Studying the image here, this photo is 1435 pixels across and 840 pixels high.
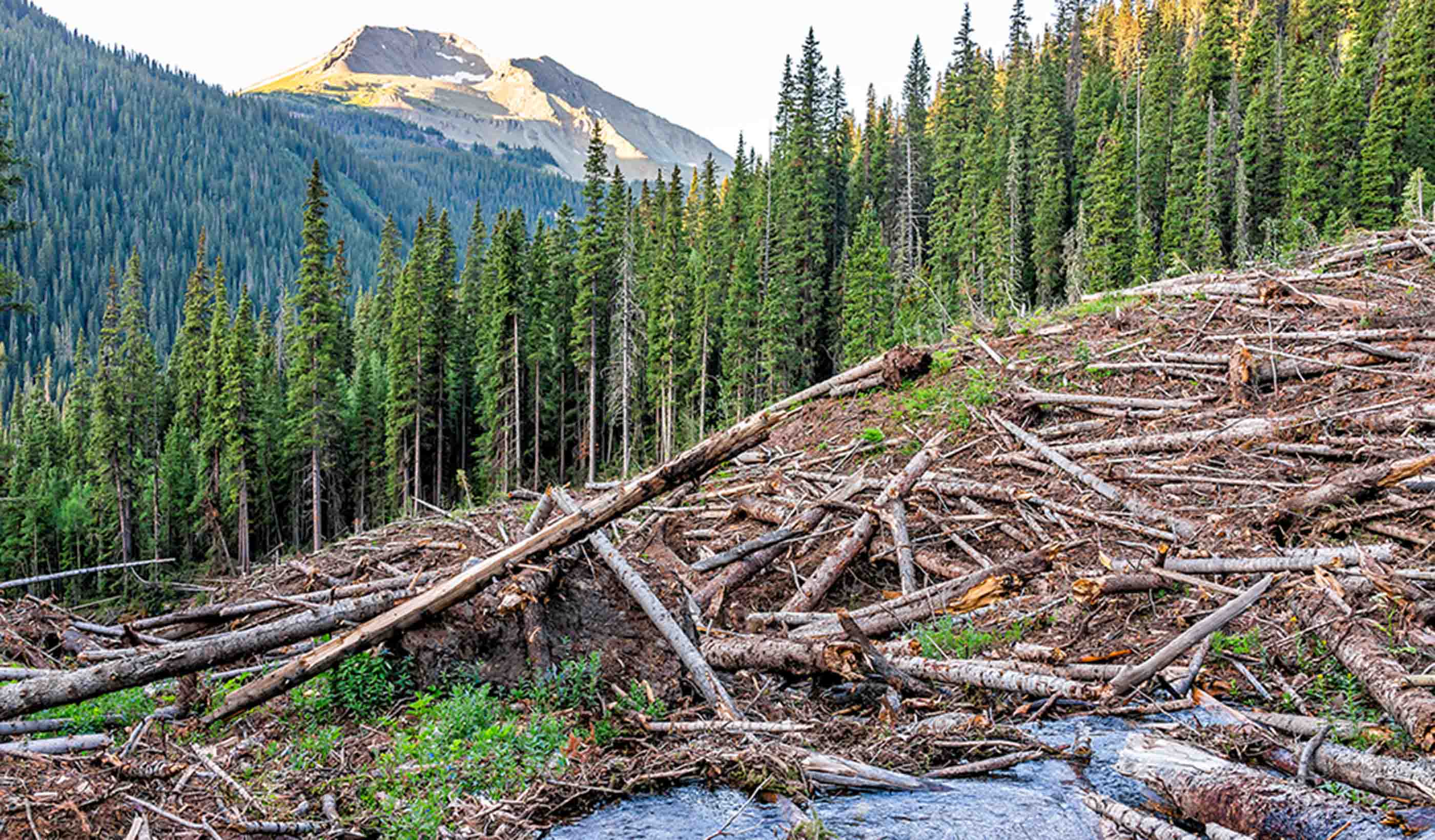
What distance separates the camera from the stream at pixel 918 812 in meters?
3.88

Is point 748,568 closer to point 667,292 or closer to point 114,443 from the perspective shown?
point 667,292

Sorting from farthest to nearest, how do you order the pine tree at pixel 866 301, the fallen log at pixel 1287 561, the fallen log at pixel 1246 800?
the pine tree at pixel 866 301 → the fallen log at pixel 1287 561 → the fallen log at pixel 1246 800

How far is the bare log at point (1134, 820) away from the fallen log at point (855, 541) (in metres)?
3.60

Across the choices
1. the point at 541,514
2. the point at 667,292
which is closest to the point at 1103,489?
the point at 541,514

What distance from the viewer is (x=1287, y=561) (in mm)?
6098

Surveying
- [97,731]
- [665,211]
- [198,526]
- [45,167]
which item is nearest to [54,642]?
[97,731]

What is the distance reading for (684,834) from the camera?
13.0 ft

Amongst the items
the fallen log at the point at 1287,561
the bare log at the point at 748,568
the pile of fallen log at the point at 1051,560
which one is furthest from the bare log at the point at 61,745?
the fallen log at the point at 1287,561

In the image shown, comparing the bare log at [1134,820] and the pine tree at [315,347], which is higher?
the pine tree at [315,347]

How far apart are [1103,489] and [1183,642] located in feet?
9.78

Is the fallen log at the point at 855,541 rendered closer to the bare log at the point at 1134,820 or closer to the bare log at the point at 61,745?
the bare log at the point at 1134,820

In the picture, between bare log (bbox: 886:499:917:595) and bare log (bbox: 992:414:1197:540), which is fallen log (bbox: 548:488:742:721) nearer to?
bare log (bbox: 886:499:917:595)

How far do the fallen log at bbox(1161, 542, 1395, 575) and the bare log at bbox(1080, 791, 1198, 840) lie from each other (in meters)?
3.07

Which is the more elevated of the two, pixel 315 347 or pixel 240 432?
pixel 315 347
